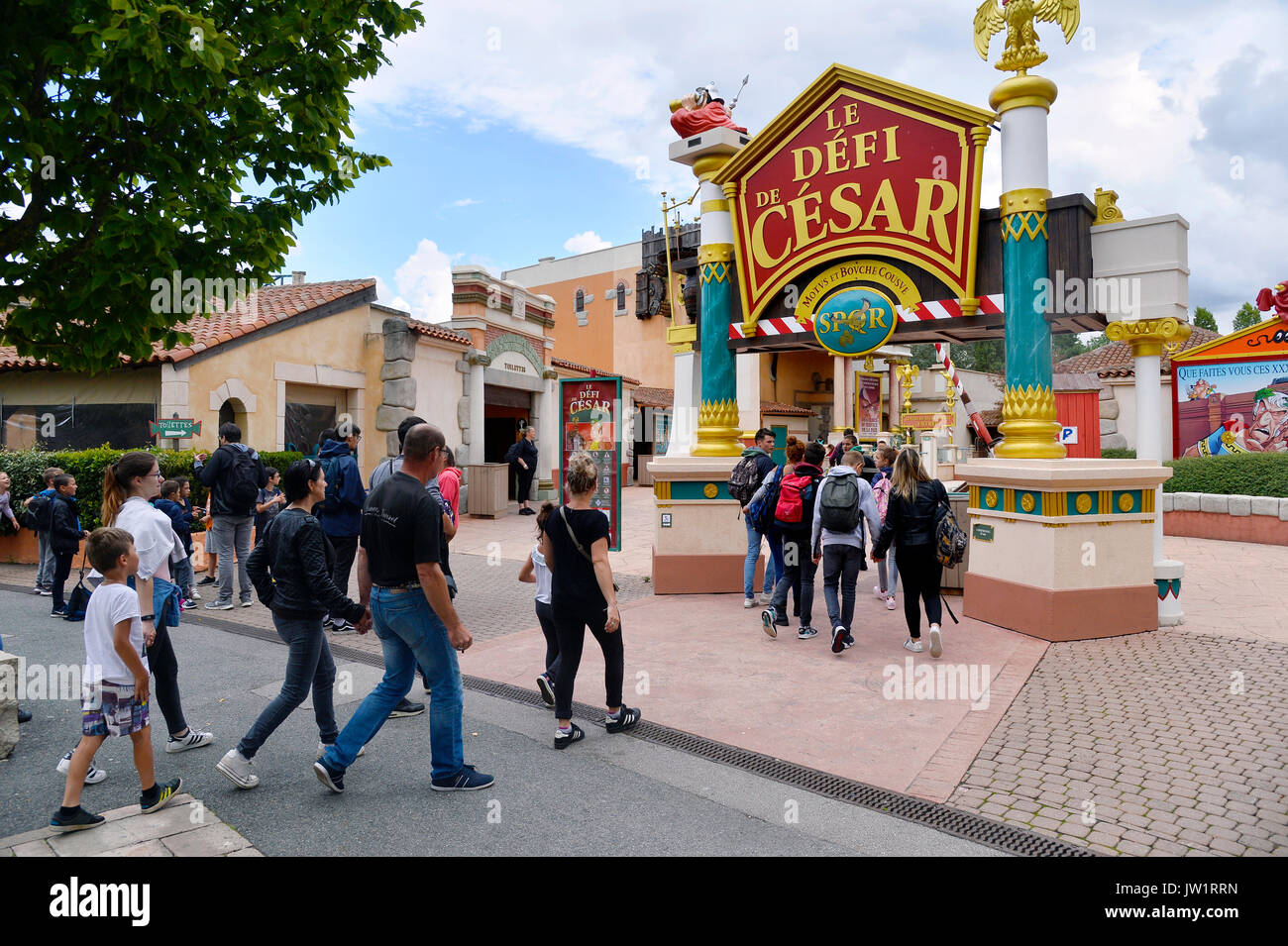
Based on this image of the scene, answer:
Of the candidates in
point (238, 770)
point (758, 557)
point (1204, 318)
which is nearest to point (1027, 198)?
point (758, 557)

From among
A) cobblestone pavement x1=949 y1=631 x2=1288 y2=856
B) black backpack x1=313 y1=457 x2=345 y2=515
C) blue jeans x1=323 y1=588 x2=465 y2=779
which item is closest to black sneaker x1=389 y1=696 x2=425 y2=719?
blue jeans x1=323 y1=588 x2=465 y2=779

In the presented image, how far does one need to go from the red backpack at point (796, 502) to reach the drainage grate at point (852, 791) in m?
2.72

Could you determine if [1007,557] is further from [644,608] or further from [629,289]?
[629,289]

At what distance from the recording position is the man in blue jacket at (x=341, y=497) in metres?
7.30

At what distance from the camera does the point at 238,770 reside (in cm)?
407

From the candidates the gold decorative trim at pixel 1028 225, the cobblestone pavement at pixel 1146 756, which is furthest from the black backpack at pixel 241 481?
the gold decorative trim at pixel 1028 225

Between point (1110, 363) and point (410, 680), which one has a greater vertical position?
point (1110, 363)

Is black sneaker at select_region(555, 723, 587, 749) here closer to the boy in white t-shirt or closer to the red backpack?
the boy in white t-shirt

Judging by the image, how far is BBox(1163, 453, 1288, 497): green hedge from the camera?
13.8m

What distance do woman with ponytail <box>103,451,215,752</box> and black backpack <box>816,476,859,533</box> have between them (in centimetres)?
477

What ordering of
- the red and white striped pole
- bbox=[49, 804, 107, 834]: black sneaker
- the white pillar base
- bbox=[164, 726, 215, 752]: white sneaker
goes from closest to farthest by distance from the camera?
bbox=[49, 804, 107, 834]: black sneaker, bbox=[164, 726, 215, 752]: white sneaker, the white pillar base, the red and white striped pole

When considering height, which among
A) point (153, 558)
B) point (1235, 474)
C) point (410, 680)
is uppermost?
point (1235, 474)

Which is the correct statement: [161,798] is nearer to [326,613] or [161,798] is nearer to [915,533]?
[326,613]

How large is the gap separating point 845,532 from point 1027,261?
10.8ft
